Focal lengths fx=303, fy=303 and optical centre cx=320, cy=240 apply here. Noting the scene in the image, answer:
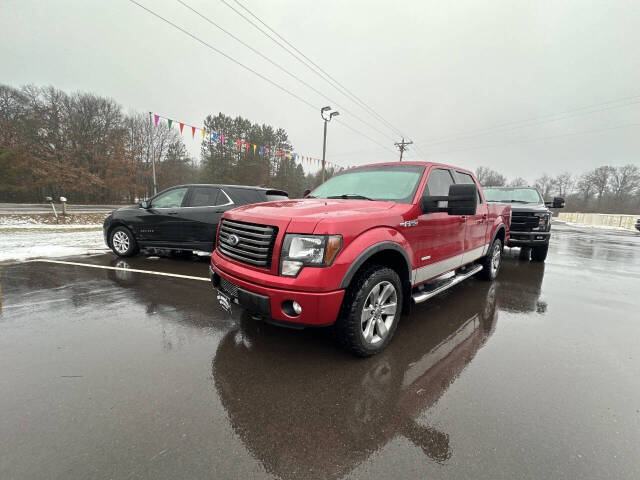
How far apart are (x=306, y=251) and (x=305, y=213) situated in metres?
0.40

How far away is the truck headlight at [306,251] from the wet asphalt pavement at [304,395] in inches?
36.7

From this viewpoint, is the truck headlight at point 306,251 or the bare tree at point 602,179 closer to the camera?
the truck headlight at point 306,251

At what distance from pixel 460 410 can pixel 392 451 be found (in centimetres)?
69

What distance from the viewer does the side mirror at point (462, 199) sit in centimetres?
303

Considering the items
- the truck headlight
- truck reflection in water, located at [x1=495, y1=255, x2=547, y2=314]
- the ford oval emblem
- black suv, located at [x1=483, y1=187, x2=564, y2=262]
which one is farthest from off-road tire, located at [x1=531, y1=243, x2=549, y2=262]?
the ford oval emblem

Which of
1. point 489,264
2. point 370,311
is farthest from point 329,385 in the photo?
point 489,264

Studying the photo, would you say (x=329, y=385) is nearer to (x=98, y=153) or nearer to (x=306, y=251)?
(x=306, y=251)

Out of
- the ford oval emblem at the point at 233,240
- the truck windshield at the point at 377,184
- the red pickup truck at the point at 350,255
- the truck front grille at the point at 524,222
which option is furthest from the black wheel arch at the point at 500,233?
the ford oval emblem at the point at 233,240

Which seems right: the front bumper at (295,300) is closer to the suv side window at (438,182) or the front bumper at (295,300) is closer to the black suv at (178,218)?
the suv side window at (438,182)

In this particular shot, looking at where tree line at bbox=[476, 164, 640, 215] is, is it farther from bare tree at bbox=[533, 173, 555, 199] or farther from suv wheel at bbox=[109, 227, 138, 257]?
suv wheel at bbox=[109, 227, 138, 257]

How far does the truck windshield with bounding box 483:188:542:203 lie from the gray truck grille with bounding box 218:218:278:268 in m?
8.42

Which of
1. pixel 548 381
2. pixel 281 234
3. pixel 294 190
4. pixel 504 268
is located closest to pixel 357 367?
pixel 281 234

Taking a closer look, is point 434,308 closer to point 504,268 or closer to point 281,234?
point 281,234

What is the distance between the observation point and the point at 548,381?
253 centimetres
